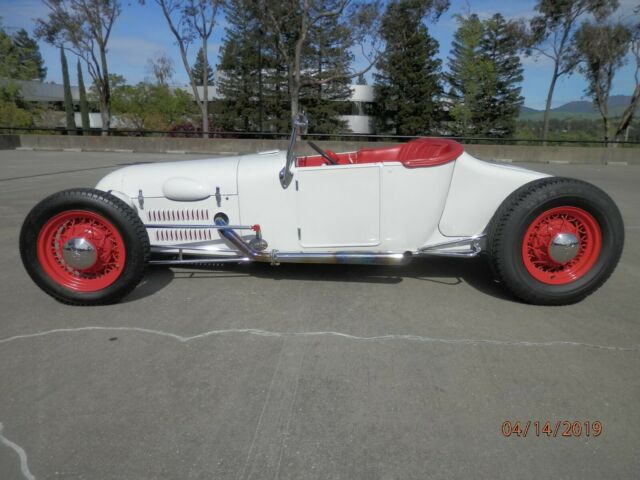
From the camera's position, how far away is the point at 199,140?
787 inches

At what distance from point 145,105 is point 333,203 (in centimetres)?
4268

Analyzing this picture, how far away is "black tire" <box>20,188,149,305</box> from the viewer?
3.02m

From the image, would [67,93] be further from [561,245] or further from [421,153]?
[561,245]

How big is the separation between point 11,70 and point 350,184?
113 feet

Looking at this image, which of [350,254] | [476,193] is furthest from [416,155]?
[350,254]

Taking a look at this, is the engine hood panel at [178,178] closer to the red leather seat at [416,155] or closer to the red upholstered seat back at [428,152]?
the red leather seat at [416,155]

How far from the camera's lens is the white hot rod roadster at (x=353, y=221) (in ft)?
10.1

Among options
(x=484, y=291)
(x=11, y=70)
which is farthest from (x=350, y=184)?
(x=11, y=70)

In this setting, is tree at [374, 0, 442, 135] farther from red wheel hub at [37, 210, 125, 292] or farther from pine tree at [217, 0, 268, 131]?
red wheel hub at [37, 210, 125, 292]

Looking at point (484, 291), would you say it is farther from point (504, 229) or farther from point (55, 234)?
point (55, 234)

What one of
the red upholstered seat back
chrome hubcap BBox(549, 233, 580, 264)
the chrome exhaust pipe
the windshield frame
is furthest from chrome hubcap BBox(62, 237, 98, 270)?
chrome hubcap BBox(549, 233, 580, 264)

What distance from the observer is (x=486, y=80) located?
43375 millimetres

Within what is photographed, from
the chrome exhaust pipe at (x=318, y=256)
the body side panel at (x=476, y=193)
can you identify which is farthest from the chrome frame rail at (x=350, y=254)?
the body side panel at (x=476, y=193)

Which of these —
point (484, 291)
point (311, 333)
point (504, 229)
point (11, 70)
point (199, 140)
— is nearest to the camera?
point (311, 333)
